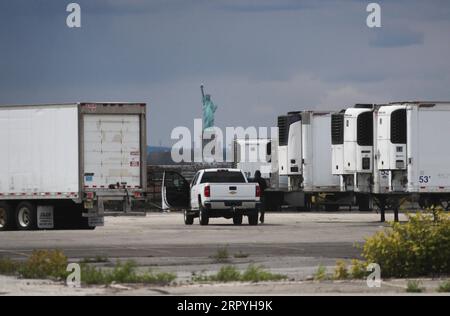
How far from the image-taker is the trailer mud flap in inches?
1470

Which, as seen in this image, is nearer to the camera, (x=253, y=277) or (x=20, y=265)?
(x=253, y=277)

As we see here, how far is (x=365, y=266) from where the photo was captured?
17.7 meters

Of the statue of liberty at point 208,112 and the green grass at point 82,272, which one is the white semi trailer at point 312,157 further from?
the statue of liberty at point 208,112

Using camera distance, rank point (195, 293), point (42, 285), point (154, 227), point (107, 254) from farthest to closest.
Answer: point (154, 227), point (107, 254), point (42, 285), point (195, 293)

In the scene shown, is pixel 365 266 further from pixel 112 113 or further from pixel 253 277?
pixel 112 113

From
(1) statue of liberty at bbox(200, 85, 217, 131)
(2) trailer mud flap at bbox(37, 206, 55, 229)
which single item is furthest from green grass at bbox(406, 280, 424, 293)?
(1) statue of liberty at bbox(200, 85, 217, 131)

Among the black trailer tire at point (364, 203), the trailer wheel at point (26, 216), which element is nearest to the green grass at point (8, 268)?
the trailer wheel at point (26, 216)

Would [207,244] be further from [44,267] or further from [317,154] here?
[317,154]

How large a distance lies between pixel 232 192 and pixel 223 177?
1.17 metres

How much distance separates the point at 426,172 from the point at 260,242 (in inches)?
474

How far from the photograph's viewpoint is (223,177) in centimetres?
3925

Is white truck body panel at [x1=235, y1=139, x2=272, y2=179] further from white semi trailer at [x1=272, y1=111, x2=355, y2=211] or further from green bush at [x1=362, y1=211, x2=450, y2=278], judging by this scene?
green bush at [x1=362, y1=211, x2=450, y2=278]

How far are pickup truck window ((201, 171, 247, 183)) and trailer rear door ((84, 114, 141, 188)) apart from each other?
2859 millimetres
